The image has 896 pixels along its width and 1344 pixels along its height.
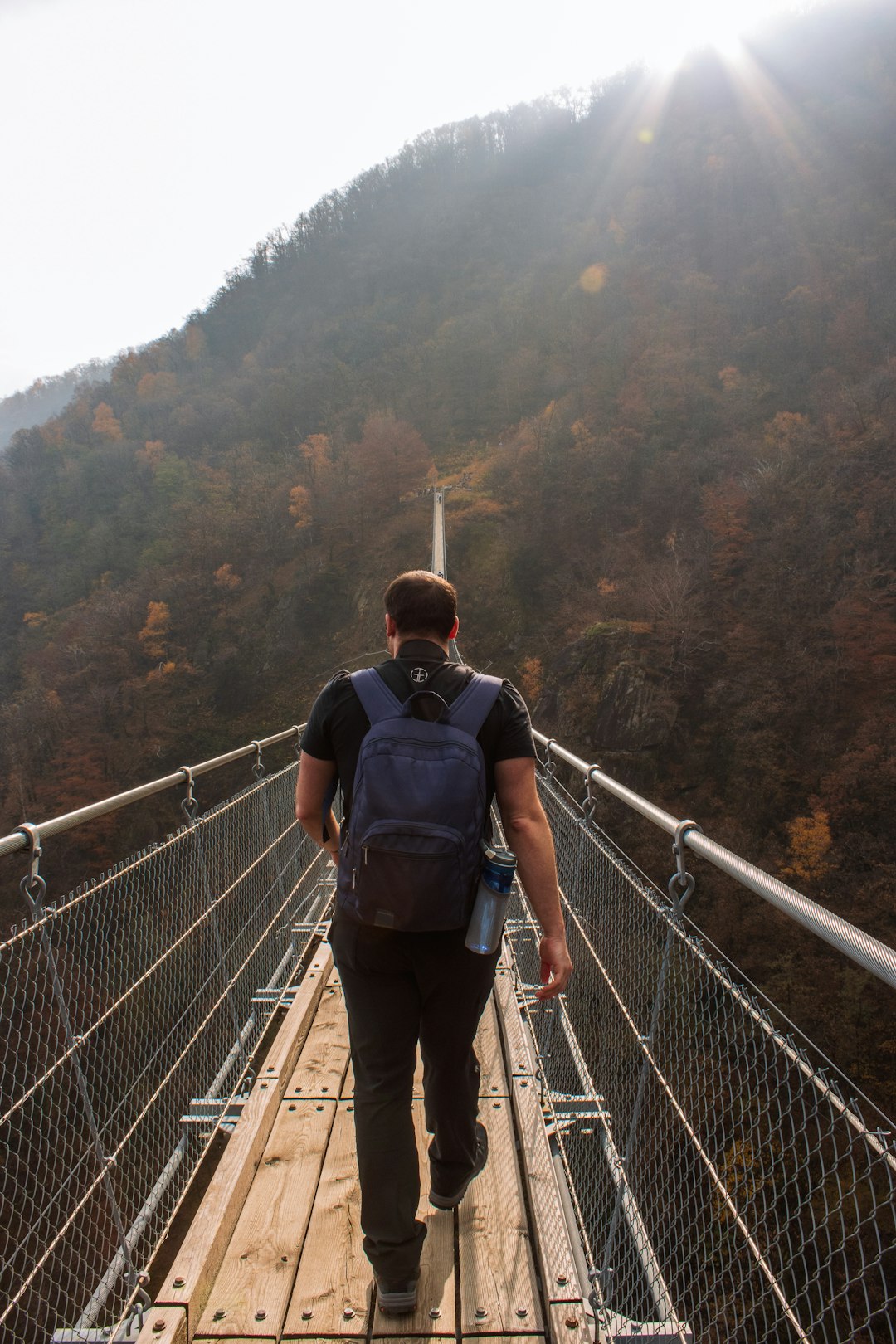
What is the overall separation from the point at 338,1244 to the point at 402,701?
4.36 ft

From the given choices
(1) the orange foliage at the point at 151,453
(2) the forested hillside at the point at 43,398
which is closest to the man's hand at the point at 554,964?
(1) the orange foliage at the point at 151,453

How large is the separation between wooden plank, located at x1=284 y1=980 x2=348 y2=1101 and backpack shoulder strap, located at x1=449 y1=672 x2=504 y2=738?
1.41 meters

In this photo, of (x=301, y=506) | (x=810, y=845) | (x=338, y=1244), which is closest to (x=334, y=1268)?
(x=338, y=1244)

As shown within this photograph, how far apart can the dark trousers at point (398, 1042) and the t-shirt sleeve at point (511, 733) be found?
1.18 ft

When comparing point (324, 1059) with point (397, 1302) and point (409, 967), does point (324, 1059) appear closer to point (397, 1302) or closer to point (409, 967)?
point (397, 1302)

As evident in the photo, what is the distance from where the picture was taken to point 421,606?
57.6 inches

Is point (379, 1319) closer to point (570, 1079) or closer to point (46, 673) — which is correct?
point (570, 1079)

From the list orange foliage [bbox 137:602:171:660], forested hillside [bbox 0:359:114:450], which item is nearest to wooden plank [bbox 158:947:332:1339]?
orange foliage [bbox 137:602:171:660]

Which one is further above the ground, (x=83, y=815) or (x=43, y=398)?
(x=43, y=398)

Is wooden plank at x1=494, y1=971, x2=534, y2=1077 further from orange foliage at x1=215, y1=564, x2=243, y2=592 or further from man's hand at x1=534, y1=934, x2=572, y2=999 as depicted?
orange foliage at x1=215, y1=564, x2=243, y2=592

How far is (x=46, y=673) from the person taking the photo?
1008 inches

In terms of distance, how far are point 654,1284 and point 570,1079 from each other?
109cm

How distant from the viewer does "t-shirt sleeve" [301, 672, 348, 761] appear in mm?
1419

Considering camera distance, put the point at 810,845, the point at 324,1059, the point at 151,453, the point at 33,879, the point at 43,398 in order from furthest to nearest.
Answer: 1. the point at 43,398
2. the point at 151,453
3. the point at 810,845
4. the point at 324,1059
5. the point at 33,879
